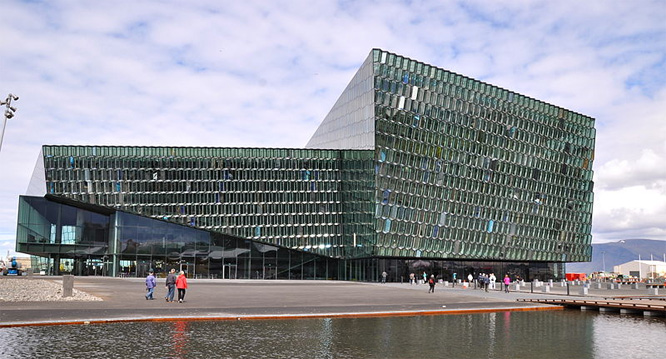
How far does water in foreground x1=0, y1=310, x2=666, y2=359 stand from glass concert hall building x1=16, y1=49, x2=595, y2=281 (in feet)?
168

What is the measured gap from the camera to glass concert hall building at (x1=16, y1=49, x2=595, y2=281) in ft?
252

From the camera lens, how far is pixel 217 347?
1777cm

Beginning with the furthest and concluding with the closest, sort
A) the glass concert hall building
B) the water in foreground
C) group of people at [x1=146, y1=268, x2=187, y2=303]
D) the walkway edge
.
→ the glass concert hall building, group of people at [x1=146, y1=268, x2=187, y2=303], the walkway edge, the water in foreground

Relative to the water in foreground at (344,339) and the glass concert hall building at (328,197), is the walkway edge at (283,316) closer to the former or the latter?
the water in foreground at (344,339)

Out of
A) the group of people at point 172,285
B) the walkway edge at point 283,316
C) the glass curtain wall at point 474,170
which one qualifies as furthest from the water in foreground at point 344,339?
the glass curtain wall at point 474,170

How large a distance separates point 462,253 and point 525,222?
12.6 meters

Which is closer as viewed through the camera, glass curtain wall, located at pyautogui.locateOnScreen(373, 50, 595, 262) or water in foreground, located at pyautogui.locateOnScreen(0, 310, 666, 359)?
water in foreground, located at pyautogui.locateOnScreen(0, 310, 666, 359)

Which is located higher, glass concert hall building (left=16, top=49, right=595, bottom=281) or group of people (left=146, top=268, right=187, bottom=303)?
glass concert hall building (left=16, top=49, right=595, bottom=281)

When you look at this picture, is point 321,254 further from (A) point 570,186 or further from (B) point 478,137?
(A) point 570,186

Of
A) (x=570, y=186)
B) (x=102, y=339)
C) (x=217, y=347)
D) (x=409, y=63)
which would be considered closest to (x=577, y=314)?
(x=217, y=347)

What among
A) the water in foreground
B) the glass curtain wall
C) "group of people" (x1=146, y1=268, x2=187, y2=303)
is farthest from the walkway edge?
the glass curtain wall

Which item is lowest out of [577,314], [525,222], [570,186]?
[577,314]

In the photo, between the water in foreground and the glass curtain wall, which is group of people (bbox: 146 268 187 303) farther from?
the glass curtain wall

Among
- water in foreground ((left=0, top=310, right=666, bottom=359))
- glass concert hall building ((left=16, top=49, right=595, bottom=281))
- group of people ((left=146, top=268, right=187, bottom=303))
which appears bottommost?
water in foreground ((left=0, top=310, right=666, bottom=359))
